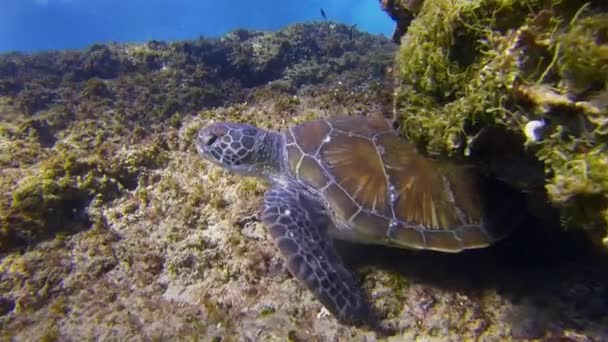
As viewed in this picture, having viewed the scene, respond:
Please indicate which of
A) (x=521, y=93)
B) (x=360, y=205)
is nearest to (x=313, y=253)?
(x=360, y=205)

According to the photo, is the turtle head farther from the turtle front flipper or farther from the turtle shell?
the turtle front flipper

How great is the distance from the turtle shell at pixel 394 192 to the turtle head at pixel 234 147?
68 cm

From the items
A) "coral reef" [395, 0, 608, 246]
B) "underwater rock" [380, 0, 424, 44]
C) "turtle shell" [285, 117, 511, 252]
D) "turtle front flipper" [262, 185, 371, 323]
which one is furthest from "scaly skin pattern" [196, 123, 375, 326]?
"underwater rock" [380, 0, 424, 44]

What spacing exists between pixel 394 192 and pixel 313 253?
3.39 ft

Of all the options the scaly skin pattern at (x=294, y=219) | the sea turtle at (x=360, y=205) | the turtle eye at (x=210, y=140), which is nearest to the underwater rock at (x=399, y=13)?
the sea turtle at (x=360, y=205)

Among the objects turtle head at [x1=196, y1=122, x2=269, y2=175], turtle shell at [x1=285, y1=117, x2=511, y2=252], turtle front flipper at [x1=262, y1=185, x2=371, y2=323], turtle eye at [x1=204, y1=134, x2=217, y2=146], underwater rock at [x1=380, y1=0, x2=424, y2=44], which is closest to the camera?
turtle front flipper at [x1=262, y1=185, x2=371, y2=323]

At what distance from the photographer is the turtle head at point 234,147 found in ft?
14.1

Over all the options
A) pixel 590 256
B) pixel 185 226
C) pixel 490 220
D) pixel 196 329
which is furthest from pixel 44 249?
pixel 590 256

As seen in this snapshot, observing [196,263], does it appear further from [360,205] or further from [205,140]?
[360,205]

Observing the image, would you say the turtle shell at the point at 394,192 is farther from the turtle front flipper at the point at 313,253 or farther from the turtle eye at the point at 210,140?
the turtle eye at the point at 210,140

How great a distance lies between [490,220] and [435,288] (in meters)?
0.87

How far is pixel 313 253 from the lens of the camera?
10.4 ft

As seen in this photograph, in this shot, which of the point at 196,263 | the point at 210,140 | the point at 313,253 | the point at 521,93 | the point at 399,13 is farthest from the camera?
the point at 399,13

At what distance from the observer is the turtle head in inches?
169
